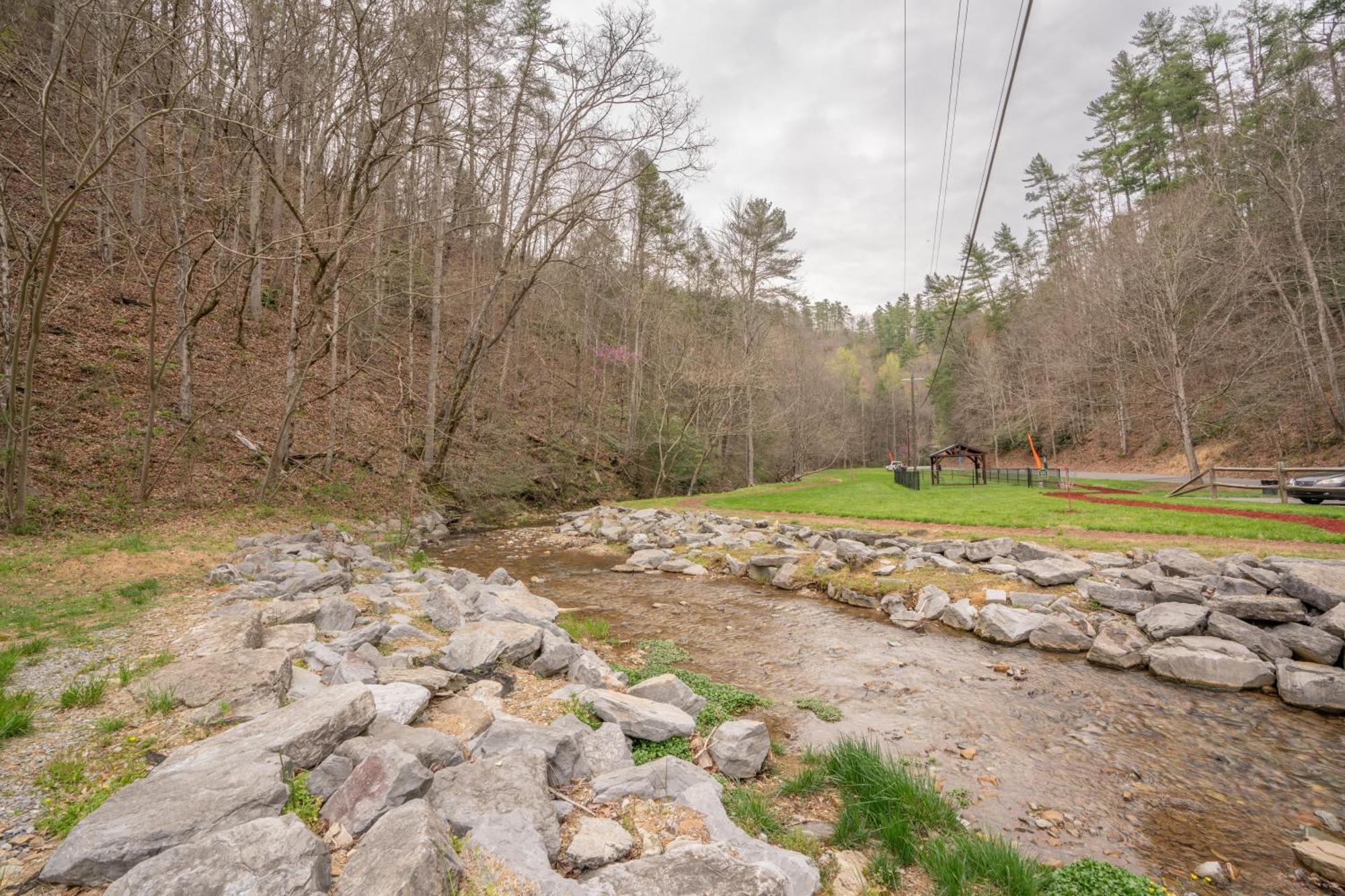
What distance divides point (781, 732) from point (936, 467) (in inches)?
1096

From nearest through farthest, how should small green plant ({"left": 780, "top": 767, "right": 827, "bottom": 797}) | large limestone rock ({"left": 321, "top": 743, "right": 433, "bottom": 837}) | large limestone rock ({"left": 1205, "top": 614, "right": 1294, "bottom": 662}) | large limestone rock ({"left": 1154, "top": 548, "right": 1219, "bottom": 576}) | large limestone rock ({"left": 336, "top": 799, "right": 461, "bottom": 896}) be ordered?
1. large limestone rock ({"left": 336, "top": 799, "right": 461, "bottom": 896})
2. large limestone rock ({"left": 321, "top": 743, "right": 433, "bottom": 837})
3. small green plant ({"left": 780, "top": 767, "right": 827, "bottom": 797})
4. large limestone rock ({"left": 1205, "top": 614, "right": 1294, "bottom": 662})
5. large limestone rock ({"left": 1154, "top": 548, "right": 1219, "bottom": 576})

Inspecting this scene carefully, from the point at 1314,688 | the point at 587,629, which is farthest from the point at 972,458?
Result: the point at 587,629

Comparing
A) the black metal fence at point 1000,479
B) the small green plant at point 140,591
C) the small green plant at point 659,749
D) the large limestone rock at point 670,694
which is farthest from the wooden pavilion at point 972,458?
the small green plant at point 140,591

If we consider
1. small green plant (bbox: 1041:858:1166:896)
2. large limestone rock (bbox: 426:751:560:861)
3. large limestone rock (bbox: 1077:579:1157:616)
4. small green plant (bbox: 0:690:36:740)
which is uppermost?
small green plant (bbox: 0:690:36:740)

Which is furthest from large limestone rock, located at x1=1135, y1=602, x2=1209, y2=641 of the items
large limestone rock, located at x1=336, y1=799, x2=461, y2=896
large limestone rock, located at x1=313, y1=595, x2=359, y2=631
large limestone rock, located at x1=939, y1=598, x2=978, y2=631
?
large limestone rock, located at x1=313, y1=595, x2=359, y2=631

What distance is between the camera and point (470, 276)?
21656 millimetres

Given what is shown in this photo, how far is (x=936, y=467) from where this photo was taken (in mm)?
28969

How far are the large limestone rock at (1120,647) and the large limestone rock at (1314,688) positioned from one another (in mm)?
1042

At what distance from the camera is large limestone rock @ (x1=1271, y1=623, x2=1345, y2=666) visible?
552cm

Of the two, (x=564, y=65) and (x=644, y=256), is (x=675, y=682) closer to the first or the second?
(x=564, y=65)

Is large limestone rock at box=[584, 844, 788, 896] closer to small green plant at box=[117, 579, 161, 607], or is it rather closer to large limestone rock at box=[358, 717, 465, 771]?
large limestone rock at box=[358, 717, 465, 771]

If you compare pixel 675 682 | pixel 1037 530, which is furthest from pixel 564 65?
pixel 1037 530

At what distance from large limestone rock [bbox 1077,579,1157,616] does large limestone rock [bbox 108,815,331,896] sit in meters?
8.74

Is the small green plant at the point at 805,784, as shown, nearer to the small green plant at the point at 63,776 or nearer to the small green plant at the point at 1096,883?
the small green plant at the point at 1096,883
